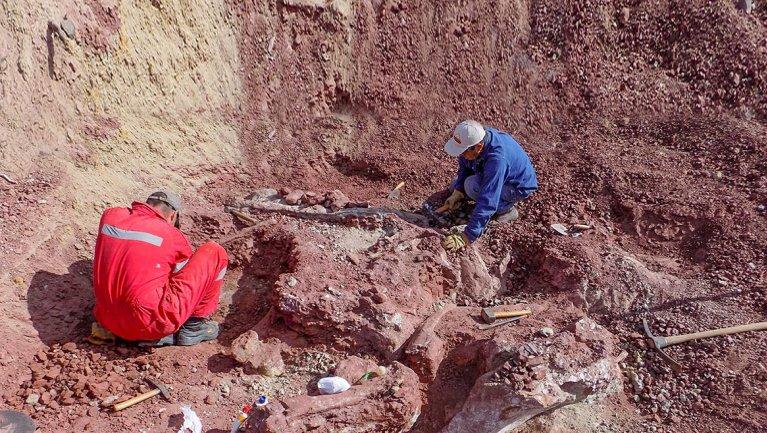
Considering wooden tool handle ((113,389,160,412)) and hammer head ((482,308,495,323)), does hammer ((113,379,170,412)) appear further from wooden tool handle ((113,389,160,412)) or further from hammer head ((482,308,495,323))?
hammer head ((482,308,495,323))

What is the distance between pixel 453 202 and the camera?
5055 mm

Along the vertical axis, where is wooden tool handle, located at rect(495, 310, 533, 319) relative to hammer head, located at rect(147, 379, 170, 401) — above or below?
above

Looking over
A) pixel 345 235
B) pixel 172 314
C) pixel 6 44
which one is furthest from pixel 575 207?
pixel 6 44

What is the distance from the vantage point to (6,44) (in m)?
4.20

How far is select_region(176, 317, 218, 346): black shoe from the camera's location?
12.1 ft

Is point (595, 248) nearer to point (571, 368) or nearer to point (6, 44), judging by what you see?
point (571, 368)

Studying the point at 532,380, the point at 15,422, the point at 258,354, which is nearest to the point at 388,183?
the point at 258,354

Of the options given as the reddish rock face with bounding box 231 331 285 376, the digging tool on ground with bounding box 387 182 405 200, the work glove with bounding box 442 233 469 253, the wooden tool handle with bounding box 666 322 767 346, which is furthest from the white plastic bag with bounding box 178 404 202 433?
the wooden tool handle with bounding box 666 322 767 346

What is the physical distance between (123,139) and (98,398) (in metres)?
2.64

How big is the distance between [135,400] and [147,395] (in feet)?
0.24

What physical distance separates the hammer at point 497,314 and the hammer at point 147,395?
226cm

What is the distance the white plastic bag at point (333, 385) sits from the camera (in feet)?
10.4

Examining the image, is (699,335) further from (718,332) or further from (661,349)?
(661,349)

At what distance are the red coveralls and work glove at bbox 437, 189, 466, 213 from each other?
7.80ft
